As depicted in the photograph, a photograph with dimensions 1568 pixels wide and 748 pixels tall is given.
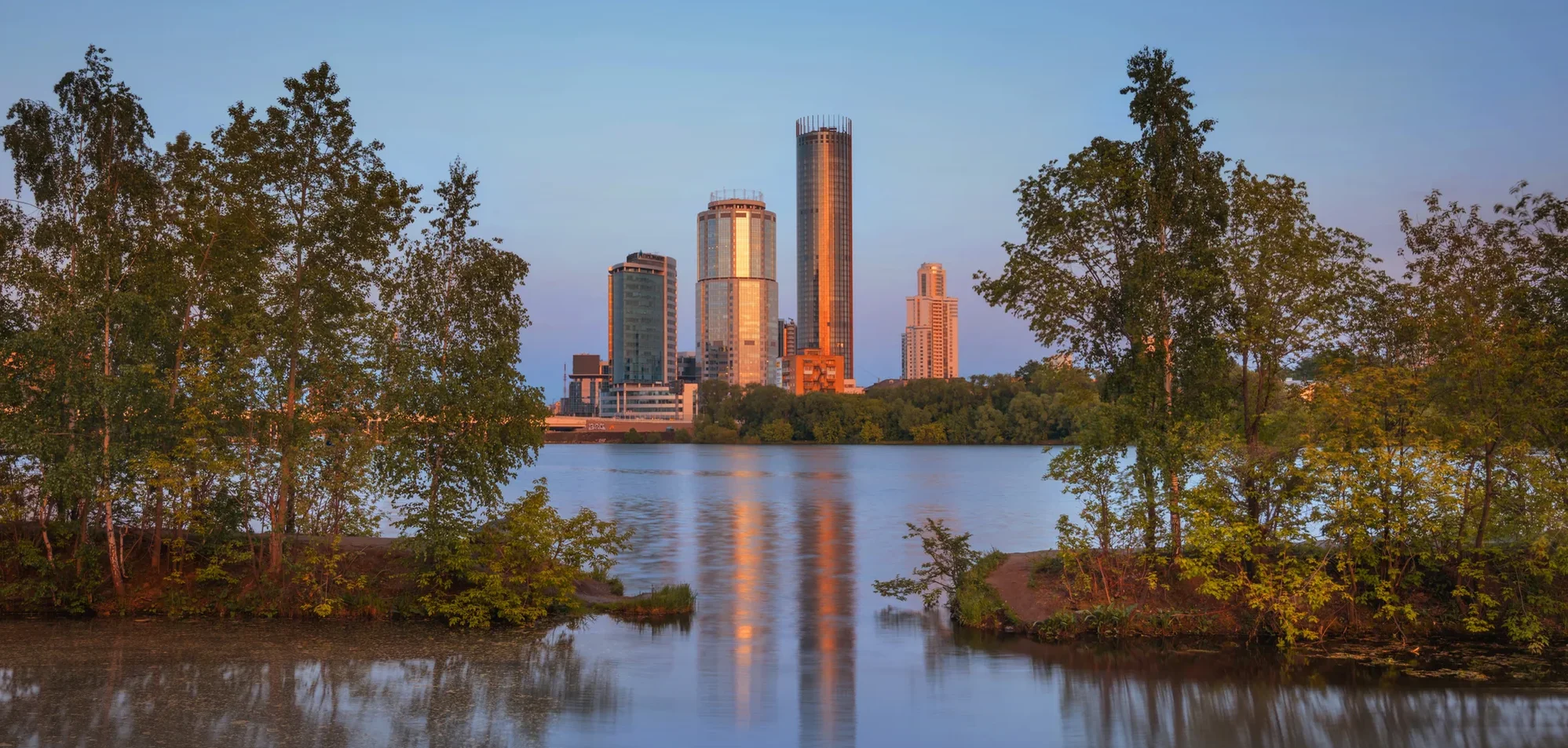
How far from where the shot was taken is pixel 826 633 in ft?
70.5

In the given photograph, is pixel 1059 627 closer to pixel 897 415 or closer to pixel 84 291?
pixel 84 291

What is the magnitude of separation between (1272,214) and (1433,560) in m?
7.08

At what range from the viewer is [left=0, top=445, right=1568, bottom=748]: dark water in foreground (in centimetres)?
1404

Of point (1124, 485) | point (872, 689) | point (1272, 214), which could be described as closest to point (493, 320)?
point (872, 689)

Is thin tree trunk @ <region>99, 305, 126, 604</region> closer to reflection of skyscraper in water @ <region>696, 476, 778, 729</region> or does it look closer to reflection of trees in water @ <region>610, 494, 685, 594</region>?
reflection of trees in water @ <region>610, 494, 685, 594</region>

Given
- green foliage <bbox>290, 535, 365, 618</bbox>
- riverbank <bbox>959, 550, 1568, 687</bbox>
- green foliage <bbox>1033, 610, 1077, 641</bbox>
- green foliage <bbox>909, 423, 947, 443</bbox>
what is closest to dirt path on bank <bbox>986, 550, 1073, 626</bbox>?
riverbank <bbox>959, 550, 1568, 687</bbox>

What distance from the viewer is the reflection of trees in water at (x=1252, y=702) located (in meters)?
14.2

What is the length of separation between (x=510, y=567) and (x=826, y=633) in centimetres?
645

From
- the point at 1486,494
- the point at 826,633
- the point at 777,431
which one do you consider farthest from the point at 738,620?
the point at 777,431

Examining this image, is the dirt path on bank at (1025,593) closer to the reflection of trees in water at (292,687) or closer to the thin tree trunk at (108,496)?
the reflection of trees in water at (292,687)

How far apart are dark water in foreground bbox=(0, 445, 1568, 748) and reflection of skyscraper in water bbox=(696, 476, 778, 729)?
9 centimetres

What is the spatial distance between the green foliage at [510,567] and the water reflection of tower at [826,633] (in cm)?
478

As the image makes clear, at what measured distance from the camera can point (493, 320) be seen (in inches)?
896

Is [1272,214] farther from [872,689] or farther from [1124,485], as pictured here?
[872,689]
